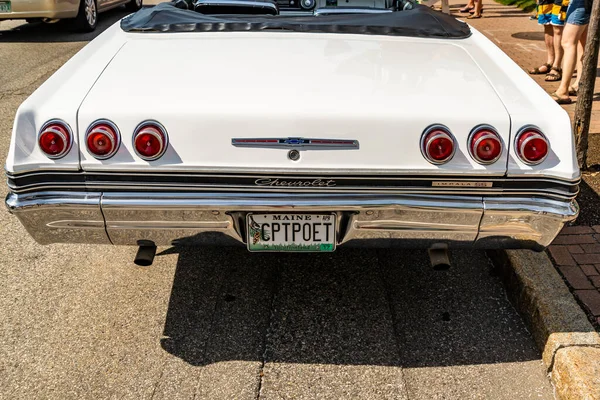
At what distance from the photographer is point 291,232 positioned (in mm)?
3082

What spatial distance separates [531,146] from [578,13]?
4348 millimetres

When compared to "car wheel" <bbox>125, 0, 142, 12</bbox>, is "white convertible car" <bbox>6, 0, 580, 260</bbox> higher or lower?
higher

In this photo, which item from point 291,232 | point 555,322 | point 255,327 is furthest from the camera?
point 255,327

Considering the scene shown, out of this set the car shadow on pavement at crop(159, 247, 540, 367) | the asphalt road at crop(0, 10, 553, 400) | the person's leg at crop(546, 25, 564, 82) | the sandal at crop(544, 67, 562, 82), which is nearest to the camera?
the asphalt road at crop(0, 10, 553, 400)

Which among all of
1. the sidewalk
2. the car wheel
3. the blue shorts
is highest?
the blue shorts

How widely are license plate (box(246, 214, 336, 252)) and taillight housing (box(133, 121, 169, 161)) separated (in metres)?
0.49

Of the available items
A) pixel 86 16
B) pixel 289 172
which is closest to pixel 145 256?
pixel 289 172

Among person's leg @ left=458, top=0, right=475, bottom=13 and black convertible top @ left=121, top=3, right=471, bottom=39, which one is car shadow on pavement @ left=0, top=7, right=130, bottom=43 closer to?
person's leg @ left=458, top=0, right=475, bottom=13

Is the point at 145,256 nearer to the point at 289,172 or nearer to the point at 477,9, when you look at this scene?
the point at 289,172

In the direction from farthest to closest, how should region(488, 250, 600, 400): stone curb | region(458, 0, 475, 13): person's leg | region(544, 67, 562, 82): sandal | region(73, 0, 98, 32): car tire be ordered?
region(458, 0, 475, 13): person's leg, region(73, 0, 98, 32): car tire, region(544, 67, 562, 82): sandal, region(488, 250, 600, 400): stone curb

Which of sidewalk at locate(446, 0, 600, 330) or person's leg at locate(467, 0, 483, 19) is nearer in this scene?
sidewalk at locate(446, 0, 600, 330)

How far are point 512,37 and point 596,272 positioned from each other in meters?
6.97

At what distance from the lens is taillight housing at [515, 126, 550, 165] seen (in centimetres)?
292

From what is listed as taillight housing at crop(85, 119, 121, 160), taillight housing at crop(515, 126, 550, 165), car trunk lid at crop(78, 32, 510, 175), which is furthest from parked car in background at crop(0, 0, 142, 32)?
taillight housing at crop(515, 126, 550, 165)
